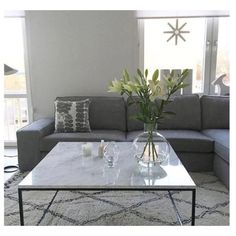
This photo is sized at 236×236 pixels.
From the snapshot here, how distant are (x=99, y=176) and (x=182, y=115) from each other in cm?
190

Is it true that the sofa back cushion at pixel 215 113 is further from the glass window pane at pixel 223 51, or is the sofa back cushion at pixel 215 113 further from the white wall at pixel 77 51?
the white wall at pixel 77 51

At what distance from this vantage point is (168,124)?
131 inches

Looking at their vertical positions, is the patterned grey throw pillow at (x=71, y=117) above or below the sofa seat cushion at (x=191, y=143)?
above

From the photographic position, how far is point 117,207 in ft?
7.23

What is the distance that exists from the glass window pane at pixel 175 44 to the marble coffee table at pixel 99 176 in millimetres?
1950

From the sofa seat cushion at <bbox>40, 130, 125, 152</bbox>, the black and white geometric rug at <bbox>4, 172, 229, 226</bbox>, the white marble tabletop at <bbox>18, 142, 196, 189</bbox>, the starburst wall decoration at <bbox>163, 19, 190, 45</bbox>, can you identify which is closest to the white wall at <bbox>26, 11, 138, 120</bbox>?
the starburst wall decoration at <bbox>163, 19, 190, 45</bbox>

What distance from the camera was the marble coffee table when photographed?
1604 millimetres

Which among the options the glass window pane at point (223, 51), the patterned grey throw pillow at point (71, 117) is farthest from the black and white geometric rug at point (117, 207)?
the glass window pane at point (223, 51)

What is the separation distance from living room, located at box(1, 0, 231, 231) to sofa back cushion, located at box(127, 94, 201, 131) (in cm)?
1

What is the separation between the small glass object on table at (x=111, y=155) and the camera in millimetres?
1953

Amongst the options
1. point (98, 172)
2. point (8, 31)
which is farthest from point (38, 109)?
point (98, 172)

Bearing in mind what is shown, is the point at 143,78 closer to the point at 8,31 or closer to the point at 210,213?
the point at 210,213

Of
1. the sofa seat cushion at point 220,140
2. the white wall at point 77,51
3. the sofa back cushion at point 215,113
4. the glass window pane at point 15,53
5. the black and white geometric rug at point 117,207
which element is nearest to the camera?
the black and white geometric rug at point 117,207

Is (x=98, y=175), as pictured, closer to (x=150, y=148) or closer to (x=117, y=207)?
(x=150, y=148)
